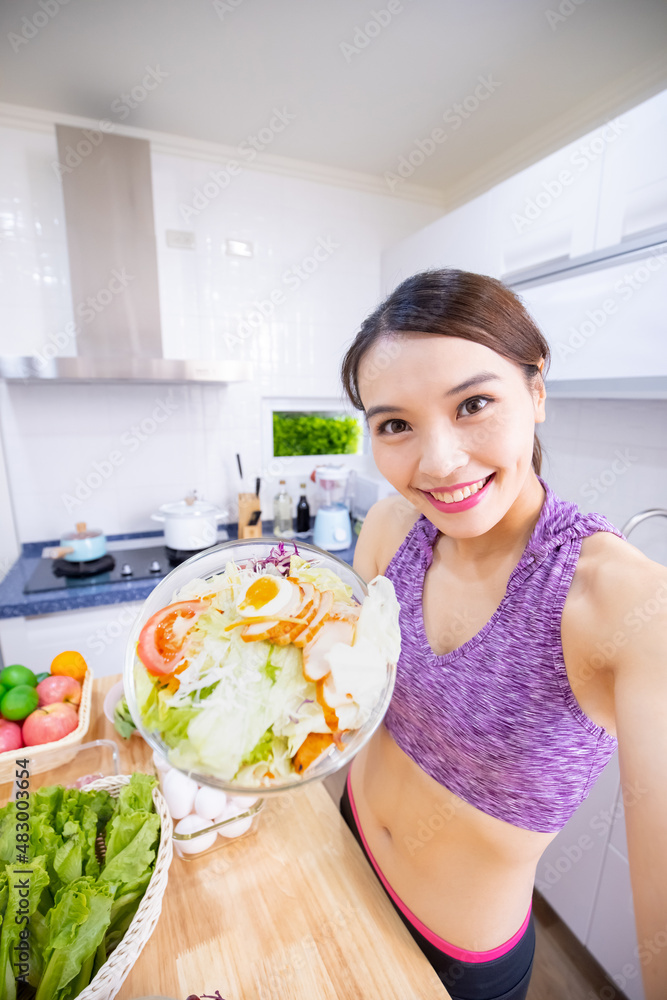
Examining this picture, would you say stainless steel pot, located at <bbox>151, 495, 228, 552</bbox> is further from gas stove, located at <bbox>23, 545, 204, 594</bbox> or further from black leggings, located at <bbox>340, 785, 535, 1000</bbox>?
black leggings, located at <bbox>340, 785, 535, 1000</bbox>

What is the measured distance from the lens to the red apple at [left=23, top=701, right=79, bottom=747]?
87 centimetres

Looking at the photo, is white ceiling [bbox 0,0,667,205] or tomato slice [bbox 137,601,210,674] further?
white ceiling [bbox 0,0,667,205]

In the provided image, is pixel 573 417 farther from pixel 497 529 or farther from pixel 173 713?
pixel 173 713

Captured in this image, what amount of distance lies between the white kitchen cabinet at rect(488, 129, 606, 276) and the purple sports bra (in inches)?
41.7

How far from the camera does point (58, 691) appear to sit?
3.16 feet

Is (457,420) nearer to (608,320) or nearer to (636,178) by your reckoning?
(608,320)

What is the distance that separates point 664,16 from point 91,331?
2197 mm

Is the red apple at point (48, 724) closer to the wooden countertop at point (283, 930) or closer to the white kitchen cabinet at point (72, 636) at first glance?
the wooden countertop at point (283, 930)

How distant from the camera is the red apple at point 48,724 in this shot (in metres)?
0.87

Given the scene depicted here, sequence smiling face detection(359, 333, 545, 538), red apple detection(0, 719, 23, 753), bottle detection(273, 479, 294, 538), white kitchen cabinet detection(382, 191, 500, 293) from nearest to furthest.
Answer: smiling face detection(359, 333, 545, 538) < red apple detection(0, 719, 23, 753) < white kitchen cabinet detection(382, 191, 500, 293) < bottle detection(273, 479, 294, 538)

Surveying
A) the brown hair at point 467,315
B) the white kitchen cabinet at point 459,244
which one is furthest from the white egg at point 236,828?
the white kitchen cabinet at point 459,244

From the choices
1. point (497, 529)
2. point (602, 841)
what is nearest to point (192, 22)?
point (497, 529)

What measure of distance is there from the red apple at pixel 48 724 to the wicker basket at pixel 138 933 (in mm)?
367

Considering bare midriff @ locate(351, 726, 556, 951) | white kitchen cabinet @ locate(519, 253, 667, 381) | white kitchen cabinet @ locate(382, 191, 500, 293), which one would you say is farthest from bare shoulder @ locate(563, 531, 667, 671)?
white kitchen cabinet @ locate(382, 191, 500, 293)
